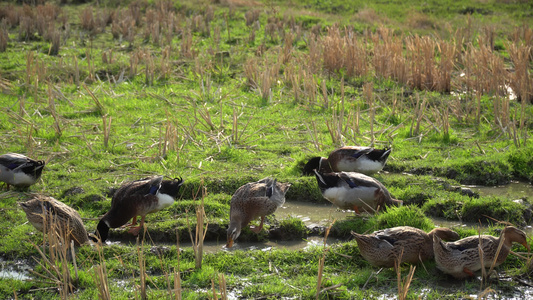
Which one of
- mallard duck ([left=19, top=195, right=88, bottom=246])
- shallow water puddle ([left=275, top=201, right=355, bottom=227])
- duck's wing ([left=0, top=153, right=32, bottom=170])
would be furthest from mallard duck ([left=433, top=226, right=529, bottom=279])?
duck's wing ([left=0, top=153, right=32, bottom=170])

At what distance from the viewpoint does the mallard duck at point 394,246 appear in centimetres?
534

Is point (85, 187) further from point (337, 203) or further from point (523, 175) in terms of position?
point (523, 175)

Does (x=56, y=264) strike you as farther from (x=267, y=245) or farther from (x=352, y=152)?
(x=352, y=152)

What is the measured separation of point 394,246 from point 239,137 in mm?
4376

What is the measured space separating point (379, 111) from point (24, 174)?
641cm

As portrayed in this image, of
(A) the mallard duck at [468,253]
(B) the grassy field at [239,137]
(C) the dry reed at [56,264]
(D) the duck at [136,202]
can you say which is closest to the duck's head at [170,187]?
(D) the duck at [136,202]

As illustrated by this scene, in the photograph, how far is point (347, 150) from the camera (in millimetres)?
7844

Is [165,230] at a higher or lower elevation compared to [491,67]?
lower

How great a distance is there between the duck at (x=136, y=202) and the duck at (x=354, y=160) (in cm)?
208

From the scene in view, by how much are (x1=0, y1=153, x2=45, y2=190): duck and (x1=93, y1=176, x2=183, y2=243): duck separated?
139 centimetres

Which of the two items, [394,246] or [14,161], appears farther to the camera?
[14,161]

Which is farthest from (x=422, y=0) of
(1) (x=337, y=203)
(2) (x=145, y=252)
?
(2) (x=145, y=252)

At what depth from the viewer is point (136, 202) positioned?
6.36 meters

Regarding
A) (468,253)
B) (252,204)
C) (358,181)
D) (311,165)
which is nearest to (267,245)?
(252,204)
